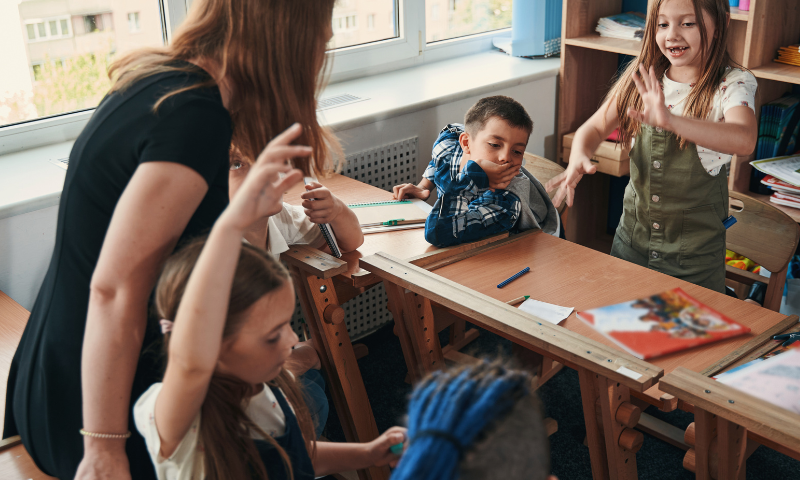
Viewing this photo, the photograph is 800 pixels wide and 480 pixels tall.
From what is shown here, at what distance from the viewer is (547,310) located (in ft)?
4.86

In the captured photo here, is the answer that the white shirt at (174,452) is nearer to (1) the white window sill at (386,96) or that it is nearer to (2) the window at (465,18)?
(1) the white window sill at (386,96)

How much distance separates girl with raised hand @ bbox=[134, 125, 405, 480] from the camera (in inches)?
29.7

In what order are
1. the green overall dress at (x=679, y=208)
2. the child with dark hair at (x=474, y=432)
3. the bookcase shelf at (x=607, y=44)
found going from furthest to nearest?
1. the bookcase shelf at (x=607, y=44)
2. the green overall dress at (x=679, y=208)
3. the child with dark hair at (x=474, y=432)

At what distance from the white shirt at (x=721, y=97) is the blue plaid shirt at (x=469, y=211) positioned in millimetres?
512

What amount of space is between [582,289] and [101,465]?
105cm

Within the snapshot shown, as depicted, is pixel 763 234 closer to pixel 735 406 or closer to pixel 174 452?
pixel 735 406

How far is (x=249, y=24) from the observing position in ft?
3.05

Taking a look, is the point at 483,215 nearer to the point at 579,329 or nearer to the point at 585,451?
the point at 579,329

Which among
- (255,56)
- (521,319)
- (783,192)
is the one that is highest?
(255,56)

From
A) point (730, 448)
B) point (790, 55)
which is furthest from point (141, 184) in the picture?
point (790, 55)

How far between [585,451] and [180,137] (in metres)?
1.62

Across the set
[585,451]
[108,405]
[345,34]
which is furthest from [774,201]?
[108,405]

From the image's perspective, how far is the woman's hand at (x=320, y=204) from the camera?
1.57 metres

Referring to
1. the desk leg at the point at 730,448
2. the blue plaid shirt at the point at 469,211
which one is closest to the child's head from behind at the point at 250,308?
the desk leg at the point at 730,448
